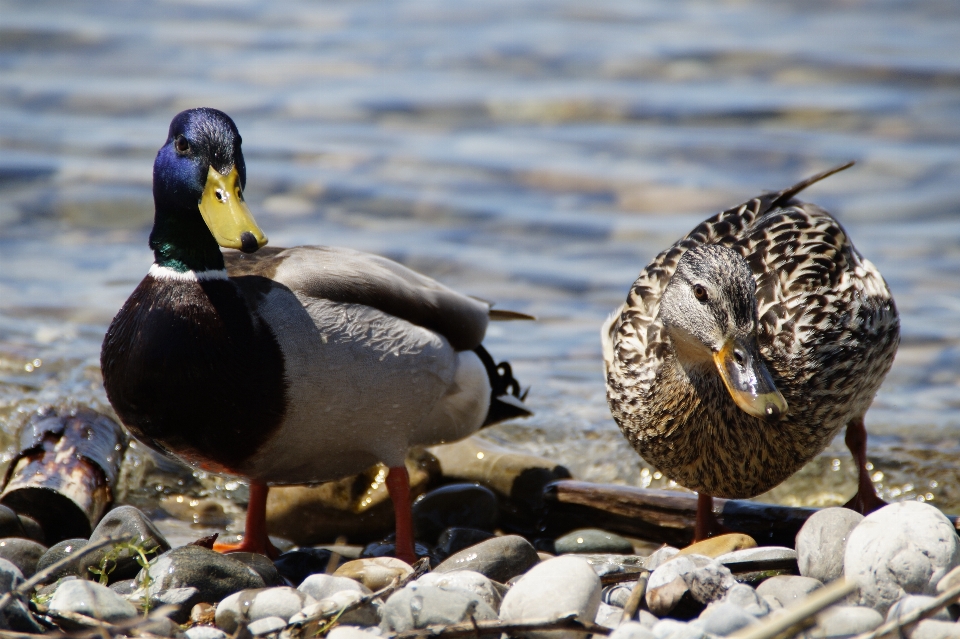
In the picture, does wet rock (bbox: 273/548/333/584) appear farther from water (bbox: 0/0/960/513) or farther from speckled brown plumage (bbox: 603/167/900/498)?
water (bbox: 0/0/960/513)

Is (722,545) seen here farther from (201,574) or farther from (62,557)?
(62,557)

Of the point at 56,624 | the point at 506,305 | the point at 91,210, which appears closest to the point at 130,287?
the point at 91,210

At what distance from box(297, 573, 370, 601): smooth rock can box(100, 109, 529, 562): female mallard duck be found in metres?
0.68

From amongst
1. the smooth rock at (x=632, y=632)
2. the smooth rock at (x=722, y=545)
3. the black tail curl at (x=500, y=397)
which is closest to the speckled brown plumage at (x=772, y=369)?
the smooth rock at (x=722, y=545)

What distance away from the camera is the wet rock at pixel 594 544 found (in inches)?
167

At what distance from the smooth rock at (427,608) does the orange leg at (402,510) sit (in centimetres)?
117

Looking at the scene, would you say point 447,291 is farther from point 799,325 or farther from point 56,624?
point 56,624

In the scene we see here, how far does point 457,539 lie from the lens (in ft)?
Result: 13.8

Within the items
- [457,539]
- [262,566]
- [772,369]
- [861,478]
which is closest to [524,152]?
[861,478]

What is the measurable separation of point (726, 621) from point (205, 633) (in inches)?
51.9

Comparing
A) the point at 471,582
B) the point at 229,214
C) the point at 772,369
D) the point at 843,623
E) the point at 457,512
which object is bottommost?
the point at 457,512

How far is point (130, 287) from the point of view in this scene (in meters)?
7.11

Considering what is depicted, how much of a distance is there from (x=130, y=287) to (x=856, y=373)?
4.67 meters

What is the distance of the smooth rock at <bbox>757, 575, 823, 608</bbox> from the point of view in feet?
10.3
